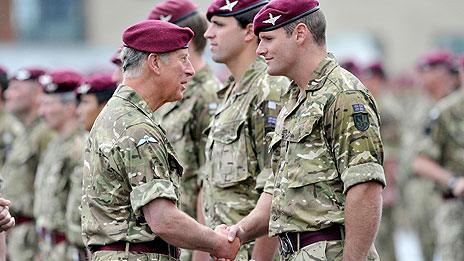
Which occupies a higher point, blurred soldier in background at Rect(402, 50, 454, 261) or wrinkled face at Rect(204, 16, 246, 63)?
wrinkled face at Rect(204, 16, 246, 63)

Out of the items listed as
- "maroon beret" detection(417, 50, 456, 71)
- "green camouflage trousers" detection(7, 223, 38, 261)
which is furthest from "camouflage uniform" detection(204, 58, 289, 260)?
"maroon beret" detection(417, 50, 456, 71)

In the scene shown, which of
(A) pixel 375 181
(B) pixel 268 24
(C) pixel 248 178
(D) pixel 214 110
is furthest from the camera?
(D) pixel 214 110

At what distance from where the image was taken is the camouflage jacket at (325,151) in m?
6.03

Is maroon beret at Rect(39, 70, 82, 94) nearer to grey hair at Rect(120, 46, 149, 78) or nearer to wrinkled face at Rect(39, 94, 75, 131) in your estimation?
wrinkled face at Rect(39, 94, 75, 131)

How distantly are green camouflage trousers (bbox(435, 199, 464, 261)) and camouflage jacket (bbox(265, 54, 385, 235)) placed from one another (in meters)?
4.77

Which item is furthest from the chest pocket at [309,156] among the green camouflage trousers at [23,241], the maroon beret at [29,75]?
the maroon beret at [29,75]

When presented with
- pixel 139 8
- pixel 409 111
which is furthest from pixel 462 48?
pixel 409 111

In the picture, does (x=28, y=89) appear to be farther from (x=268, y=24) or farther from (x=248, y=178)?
(x=268, y=24)

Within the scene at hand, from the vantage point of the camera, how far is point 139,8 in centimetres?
3756

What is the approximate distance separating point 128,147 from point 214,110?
238cm

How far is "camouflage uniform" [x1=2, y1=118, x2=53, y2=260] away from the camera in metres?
11.1

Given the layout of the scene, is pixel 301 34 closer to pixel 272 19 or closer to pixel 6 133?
pixel 272 19

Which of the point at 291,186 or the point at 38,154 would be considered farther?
the point at 38,154

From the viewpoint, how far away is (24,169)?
11.3m
